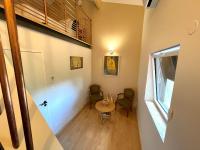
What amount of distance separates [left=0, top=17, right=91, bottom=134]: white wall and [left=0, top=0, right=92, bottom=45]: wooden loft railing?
0.85 ft

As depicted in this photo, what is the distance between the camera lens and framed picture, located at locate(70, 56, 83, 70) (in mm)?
3243

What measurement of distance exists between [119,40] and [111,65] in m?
0.99

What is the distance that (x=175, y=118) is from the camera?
995 millimetres

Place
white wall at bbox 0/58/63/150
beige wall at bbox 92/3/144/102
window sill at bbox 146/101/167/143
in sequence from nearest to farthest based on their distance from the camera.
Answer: white wall at bbox 0/58/63/150, window sill at bbox 146/101/167/143, beige wall at bbox 92/3/144/102

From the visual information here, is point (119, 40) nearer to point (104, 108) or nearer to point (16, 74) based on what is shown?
point (104, 108)

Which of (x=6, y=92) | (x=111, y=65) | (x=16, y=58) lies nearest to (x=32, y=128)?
(x=6, y=92)

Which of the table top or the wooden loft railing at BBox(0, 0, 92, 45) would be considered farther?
the table top

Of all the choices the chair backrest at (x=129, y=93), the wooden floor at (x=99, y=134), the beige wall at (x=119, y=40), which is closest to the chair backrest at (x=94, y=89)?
the beige wall at (x=119, y=40)

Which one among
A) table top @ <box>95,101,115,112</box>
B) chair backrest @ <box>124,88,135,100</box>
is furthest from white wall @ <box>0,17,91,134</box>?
chair backrest @ <box>124,88,135,100</box>

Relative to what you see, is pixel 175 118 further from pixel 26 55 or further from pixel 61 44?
pixel 61 44

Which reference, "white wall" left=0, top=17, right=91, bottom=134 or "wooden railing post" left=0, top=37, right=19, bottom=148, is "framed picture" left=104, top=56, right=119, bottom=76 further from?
"wooden railing post" left=0, top=37, right=19, bottom=148

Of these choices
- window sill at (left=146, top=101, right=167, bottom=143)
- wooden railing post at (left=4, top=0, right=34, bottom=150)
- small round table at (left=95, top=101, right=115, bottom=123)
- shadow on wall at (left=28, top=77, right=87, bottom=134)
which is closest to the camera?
wooden railing post at (left=4, top=0, right=34, bottom=150)

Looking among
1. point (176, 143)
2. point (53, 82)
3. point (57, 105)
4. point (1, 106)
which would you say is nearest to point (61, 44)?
point (53, 82)

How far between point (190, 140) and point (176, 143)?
8.6 inches
